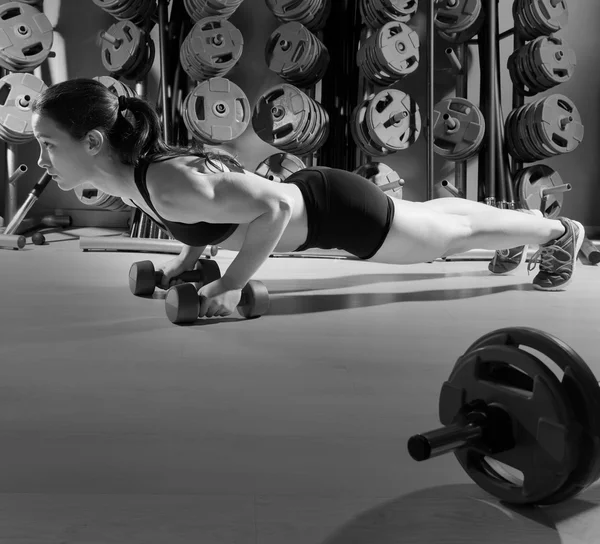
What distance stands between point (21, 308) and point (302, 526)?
1.09 m

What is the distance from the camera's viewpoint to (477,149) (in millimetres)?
2965

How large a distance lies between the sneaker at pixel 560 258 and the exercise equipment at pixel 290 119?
1328mm

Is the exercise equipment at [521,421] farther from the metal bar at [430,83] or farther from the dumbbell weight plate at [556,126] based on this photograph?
the dumbbell weight plate at [556,126]

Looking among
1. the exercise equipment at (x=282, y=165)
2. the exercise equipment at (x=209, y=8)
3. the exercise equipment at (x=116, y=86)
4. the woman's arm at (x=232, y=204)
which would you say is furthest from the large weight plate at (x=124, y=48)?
the woman's arm at (x=232, y=204)

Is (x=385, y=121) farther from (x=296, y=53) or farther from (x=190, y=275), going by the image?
(x=190, y=275)

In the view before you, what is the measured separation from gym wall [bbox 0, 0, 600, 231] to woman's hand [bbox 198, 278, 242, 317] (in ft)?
6.71

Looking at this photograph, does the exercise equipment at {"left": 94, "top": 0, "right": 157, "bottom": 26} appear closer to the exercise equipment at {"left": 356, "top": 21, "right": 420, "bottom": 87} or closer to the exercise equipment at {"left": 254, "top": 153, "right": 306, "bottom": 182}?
the exercise equipment at {"left": 254, "top": 153, "right": 306, "bottom": 182}

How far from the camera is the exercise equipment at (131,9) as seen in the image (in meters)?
2.92

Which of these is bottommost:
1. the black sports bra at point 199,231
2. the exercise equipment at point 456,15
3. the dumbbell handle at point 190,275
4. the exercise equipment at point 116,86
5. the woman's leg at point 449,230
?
the dumbbell handle at point 190,275

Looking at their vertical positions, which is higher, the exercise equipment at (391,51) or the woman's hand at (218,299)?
the exercise equipment at (391,51)

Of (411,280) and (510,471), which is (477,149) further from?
(510,471)

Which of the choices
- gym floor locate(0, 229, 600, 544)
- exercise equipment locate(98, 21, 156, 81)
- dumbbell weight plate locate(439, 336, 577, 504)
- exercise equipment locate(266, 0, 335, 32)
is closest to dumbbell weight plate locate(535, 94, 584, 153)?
exercise equipment locate(266, 0, 335, 32)

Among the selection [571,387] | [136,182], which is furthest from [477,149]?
[571,387]

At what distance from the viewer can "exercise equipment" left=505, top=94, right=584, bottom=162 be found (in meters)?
2.85
